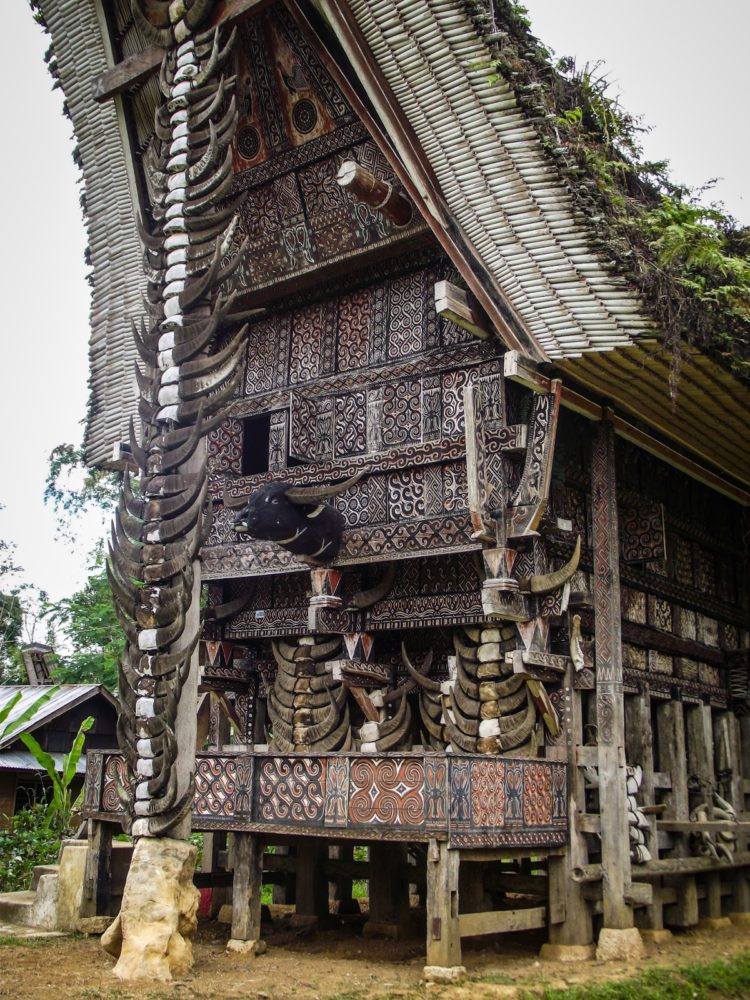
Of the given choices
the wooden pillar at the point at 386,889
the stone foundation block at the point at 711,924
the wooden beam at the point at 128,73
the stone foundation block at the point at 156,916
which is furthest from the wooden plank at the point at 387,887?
the wooden beam at the point at 128,73

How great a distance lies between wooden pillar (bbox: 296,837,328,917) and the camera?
10898 mm

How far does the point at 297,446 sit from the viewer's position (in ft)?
35.7

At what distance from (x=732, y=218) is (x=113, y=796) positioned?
7887 mm

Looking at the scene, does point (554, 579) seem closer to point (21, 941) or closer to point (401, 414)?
point (401, 414)

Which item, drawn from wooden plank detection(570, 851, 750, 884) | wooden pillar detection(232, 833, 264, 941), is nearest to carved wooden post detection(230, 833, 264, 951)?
wooden pillar detection(232, 833, 264, 941)

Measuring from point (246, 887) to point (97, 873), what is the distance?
1.46 meters

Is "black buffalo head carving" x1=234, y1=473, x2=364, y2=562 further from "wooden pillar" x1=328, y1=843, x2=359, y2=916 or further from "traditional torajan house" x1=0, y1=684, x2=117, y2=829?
"traditional torajan house" x1=0, y1=684, x2=117, y2=829

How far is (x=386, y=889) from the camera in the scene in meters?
10.4

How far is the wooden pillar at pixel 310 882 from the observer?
35.8 ft

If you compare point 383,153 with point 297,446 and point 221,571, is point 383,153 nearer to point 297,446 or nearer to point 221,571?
point 297,446

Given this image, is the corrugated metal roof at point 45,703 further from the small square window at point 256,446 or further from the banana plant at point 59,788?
the small square window at point 256,446

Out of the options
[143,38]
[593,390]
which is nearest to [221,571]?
[593,390]

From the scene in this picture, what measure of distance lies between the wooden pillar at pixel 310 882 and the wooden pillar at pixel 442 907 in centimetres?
312

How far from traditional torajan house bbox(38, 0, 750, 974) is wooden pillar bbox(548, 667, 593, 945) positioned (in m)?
0.03
